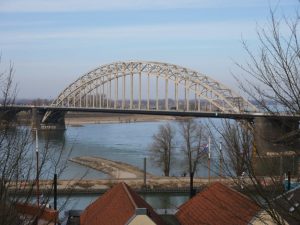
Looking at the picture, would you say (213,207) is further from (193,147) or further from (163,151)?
(193,147)

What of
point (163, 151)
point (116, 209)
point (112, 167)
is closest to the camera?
point (116, 209)

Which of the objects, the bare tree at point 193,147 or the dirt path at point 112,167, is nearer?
the bare tree at point 193,147

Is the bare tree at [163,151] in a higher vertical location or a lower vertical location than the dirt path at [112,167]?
higher

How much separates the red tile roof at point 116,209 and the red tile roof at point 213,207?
98cm

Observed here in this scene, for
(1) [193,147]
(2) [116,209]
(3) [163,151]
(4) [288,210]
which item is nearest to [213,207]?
(2) [116,209]

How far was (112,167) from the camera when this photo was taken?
31.3m

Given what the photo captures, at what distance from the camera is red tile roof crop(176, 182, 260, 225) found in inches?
418

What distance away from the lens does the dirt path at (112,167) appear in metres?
28.3

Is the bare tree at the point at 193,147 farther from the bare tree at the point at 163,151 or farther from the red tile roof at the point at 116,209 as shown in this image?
the red tile roof at the point at 116,209

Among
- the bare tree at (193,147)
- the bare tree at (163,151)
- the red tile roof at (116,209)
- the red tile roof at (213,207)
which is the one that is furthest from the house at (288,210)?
the bare tree at (163,151)

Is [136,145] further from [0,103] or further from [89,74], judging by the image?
[0,103]

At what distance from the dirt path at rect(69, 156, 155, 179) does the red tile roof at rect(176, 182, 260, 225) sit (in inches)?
568

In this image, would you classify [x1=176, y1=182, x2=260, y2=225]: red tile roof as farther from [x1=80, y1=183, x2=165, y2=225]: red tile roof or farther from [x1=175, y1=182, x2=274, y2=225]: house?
[x1=80, y1=183, x2=165, y2=225]: red tile roof

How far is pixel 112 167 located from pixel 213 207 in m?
19.9
